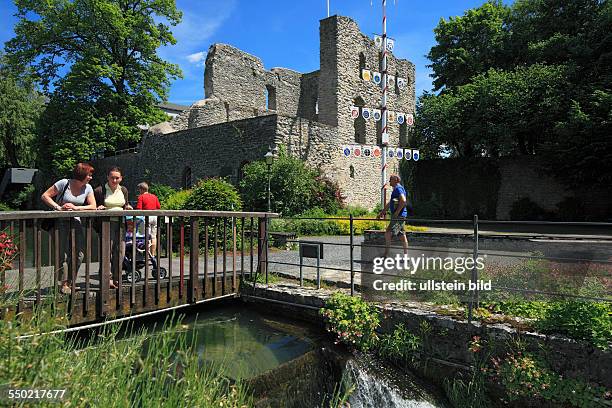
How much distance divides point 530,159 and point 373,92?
8499mm

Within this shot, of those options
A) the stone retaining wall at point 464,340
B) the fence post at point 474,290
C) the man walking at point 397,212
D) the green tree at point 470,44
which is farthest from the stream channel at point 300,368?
the green tree at point 470,44

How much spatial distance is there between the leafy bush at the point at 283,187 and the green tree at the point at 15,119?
22.5m

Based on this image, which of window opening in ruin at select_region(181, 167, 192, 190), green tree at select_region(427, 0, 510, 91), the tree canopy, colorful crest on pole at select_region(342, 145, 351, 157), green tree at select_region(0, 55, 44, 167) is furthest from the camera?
green tree at select_region(0, 55, 44, 167)

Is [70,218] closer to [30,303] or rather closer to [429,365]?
[30,303]

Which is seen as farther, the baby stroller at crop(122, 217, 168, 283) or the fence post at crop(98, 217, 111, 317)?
the baby stroller at crop(122, 217, 168, 283)

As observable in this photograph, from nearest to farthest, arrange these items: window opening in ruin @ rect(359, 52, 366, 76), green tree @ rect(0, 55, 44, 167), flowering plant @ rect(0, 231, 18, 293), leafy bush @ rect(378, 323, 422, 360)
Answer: flowering plant @ rect(0, 231, 18, 293) < leafy bush @ rect(378, 323, 422, 360) < window opening in ruin @ rect(359, 52, 366, 76) < green tree @ rect(0, 55, 44, 167)

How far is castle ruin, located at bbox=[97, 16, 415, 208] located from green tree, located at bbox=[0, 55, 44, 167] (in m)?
9.27

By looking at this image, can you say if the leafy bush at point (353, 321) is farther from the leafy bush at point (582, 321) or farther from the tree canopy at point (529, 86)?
the tree canopy at point (529, 86)

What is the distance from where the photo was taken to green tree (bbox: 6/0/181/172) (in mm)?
22844

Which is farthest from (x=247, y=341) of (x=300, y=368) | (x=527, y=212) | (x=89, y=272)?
(x=527, y=212)

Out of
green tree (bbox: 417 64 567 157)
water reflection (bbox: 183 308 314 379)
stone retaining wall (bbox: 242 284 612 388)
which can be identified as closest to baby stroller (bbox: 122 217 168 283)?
water reflection (bbox: 183 308 314 379)

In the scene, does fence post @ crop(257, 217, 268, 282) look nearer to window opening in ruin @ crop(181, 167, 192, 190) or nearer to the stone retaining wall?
the stone retaining wall

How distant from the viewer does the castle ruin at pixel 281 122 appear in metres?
17.5

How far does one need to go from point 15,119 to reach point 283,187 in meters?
25.8
